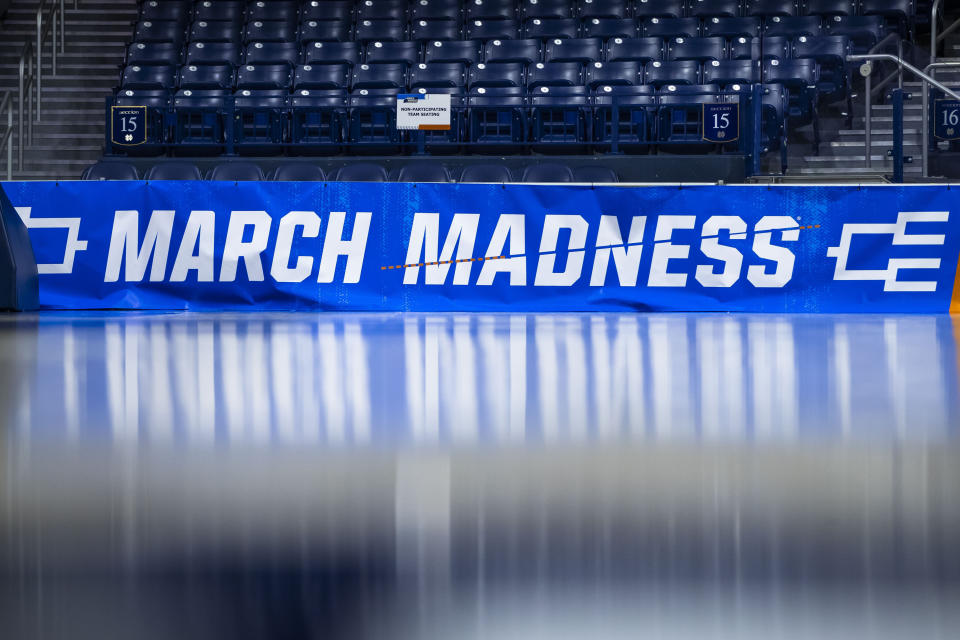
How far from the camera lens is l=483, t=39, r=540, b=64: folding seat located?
17.7m

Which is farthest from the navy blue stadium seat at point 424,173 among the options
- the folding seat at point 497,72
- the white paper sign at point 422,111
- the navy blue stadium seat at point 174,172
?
the navy blue stadium seat at point 174,172

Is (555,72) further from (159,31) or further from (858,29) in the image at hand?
(159,31)

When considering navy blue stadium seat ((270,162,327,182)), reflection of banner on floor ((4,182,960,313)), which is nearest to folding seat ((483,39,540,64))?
navy blue stadium seat ((270,162,327,182))

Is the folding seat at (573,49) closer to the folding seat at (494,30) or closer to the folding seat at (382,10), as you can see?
the folding seat at (494,30)

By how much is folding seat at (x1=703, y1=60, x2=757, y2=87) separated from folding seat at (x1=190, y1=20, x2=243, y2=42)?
25.1 ft

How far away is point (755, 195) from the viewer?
12828 millimetres

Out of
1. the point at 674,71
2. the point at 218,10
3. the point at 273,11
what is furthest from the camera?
the point at 218,10

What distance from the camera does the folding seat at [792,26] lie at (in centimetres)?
1770

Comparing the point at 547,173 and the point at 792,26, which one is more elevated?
the point at 792,26

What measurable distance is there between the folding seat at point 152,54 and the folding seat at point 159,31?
0.42 m

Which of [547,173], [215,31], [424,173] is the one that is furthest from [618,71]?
→ [215,31]

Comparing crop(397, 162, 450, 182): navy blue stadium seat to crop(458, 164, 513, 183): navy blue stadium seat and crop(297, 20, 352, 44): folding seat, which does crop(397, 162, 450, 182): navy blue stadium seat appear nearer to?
crop(458, 164, 513, 183): navy blue stadium seat

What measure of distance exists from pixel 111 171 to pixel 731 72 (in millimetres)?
8530

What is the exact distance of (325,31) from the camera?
754 inches
